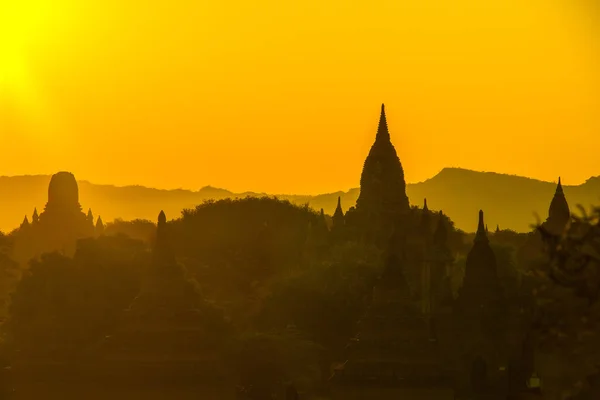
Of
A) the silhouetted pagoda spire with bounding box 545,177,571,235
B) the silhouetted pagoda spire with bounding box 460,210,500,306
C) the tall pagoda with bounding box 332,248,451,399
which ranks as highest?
the silhouetted pagoda spire with bounding box 545,177,571,235

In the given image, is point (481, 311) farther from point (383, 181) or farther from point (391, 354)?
point (383, 181)

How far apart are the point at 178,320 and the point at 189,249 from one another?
60062 mm

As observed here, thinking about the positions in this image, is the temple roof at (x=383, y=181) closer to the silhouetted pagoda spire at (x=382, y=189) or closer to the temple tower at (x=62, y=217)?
the silhouetted pagoda spire at (x=382, y=189)

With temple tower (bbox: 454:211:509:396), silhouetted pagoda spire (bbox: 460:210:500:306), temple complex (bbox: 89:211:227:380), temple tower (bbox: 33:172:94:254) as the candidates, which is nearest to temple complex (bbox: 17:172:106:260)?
temple tower (bbox: 33:172:94:254)

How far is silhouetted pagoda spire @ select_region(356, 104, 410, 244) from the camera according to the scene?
118250 mm

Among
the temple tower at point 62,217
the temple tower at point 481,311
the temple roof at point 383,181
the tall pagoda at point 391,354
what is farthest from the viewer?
the temple tower at point 62,217

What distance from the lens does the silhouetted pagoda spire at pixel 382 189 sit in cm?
11825

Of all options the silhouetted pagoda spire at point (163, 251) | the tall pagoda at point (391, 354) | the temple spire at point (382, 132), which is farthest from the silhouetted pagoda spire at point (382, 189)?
the tall pagoda at point (391, 354)

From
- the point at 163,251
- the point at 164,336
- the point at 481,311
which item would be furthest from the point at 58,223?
the point at 164,336

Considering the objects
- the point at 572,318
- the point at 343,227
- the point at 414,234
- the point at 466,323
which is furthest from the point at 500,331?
the point at 572,318

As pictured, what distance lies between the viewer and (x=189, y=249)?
5748 inches

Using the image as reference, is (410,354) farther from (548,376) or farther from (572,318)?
(572,318)

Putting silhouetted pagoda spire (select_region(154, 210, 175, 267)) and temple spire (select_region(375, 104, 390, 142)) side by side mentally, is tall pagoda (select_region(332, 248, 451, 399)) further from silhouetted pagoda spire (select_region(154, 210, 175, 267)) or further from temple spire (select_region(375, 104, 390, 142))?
temple spire (select_region(375, 104, 390, 142))

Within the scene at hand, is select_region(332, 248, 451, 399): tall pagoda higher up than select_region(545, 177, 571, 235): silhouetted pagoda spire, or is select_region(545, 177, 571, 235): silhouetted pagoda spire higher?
select_region(545, 177, 571, 235): silhouetted pagoda spire
